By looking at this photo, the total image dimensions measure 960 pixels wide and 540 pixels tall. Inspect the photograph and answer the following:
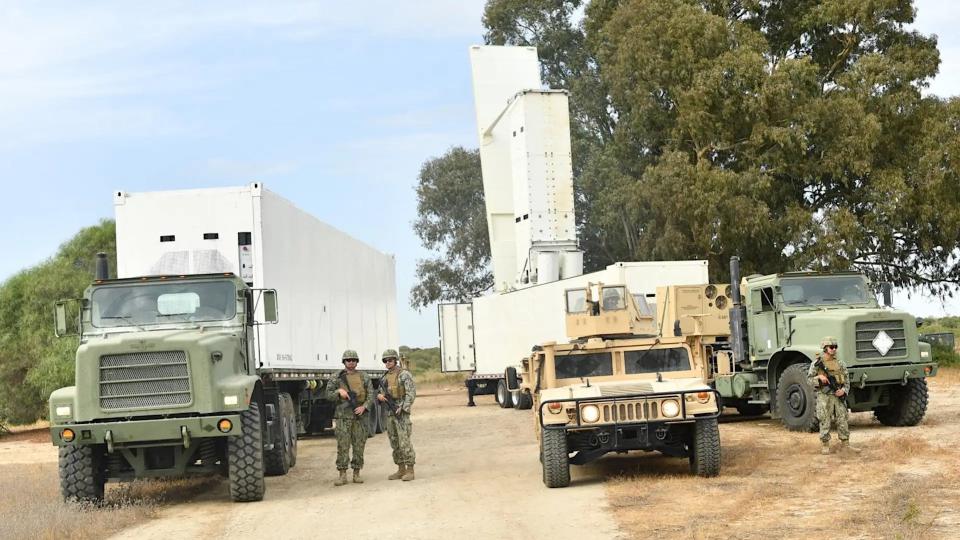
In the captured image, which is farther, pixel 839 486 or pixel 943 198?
pixel 943 198

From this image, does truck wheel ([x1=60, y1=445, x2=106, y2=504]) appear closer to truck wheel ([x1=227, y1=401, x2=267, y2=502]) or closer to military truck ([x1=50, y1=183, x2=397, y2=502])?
military truck ([x1=50, y1=183, x2=397, y2=502])

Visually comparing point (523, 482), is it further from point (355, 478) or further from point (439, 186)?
point (439, 186)

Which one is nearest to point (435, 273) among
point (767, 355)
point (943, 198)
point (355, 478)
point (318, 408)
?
point (943, 198)

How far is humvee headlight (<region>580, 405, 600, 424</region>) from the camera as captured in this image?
13922 millimetres

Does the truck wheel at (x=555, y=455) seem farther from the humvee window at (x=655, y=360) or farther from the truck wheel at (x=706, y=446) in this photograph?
the humvee window at (x=655, y=360)

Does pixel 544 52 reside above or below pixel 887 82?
above

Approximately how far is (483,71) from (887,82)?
11.7m

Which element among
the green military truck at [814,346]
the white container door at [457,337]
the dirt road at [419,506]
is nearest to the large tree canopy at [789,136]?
the white container door at [457,337]

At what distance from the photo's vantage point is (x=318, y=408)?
25359mm

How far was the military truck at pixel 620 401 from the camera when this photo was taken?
1389cm

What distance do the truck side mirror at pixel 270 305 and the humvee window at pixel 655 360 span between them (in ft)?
14.4

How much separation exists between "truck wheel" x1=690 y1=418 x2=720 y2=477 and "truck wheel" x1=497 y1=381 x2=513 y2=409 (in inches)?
772

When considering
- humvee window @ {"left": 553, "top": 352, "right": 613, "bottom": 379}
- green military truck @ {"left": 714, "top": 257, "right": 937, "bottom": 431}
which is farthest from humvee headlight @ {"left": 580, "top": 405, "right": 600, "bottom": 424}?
green military truck @ {"left": 714, "top": 257, "right": 937, "bottom": 431}

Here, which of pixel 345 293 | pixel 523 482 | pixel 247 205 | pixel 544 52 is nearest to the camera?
pixel 523 482
